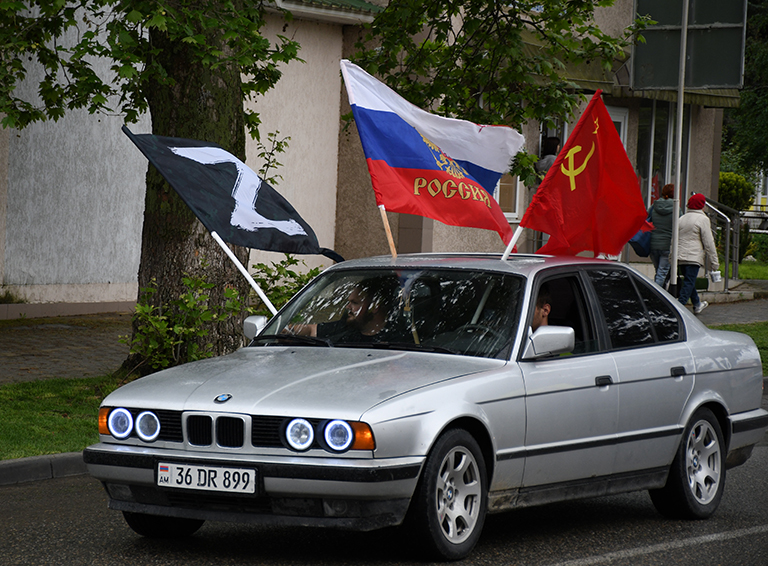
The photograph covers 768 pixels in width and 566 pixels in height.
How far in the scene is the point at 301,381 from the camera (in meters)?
5.34

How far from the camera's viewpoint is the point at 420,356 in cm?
580

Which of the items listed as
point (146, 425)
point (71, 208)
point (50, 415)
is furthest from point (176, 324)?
point (71, 208)

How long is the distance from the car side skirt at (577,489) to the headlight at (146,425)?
1.60m

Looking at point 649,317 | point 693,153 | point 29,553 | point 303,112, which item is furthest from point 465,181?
point 693,153

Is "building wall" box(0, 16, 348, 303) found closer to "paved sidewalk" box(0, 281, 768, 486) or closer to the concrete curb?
"paved sidewalk" box(0, 281, 768, 486)

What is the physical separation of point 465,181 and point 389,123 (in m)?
0.64

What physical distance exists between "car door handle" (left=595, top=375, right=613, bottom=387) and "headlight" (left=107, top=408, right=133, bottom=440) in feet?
7.96

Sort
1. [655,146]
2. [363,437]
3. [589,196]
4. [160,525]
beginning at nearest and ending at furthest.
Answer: [363,437], [160,525], [589,196], [655,146]

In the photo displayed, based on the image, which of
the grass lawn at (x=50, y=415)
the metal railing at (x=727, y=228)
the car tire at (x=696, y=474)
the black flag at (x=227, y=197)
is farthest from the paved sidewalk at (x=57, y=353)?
the metal railing at (x=727, y=228)

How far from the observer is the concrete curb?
7.61 meters

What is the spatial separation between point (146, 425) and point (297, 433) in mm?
793

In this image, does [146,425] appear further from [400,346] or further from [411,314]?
[411,314]

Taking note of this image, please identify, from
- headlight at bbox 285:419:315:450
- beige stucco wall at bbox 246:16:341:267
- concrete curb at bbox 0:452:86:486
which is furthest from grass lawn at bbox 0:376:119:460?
beige stucco wall at bbox 246:16:341:267

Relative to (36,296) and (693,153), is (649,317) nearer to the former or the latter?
(36,296)
